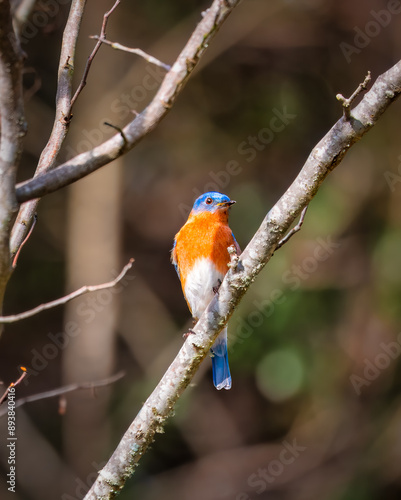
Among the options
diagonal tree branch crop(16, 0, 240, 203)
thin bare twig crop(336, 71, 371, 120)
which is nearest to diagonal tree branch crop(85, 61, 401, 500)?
thin bare twig crop(336, 71, 371, 120)

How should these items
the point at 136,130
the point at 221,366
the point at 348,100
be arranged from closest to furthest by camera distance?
1. the point at 136,130
2. the point at 348,100
3. the point at 221,366

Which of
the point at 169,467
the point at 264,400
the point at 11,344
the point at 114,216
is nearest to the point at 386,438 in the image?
the point at 264,400

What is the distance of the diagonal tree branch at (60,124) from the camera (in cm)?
236

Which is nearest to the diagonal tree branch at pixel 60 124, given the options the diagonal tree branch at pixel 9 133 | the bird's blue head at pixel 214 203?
the diagonal tree branch at pixel 9 133

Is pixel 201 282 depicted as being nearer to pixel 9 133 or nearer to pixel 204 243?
pixel 204 243

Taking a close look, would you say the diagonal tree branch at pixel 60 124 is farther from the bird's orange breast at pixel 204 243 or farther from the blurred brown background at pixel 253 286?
the blurred brown background at pixel 253 286

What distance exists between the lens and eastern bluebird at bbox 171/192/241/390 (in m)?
3.93

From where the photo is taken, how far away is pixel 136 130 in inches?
73.0

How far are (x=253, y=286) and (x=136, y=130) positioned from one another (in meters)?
4.18

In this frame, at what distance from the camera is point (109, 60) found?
657cm

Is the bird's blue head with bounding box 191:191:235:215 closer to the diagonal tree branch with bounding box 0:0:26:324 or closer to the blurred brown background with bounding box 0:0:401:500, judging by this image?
the blurred brown background with bounding box 0:0:401:500

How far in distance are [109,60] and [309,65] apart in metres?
2.35

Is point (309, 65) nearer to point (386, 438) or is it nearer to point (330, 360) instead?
point (330, 360)

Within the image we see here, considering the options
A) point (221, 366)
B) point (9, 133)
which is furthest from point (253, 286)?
point (9, 133)
